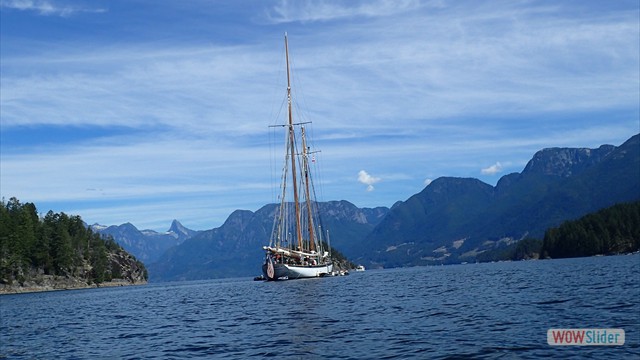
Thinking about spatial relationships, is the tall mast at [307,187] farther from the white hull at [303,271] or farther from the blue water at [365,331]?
the blue water at [365,331]

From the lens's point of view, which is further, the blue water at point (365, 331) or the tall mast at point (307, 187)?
the tall mast at point (307, 187)

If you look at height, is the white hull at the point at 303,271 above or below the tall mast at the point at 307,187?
below

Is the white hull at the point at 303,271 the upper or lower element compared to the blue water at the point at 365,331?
upper

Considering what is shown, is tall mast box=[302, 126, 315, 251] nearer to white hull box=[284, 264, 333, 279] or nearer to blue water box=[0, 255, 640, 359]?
white hull box=[284, 264, 333, 279]

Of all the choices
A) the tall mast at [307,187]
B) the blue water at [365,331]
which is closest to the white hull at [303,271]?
→ the tall mast at [307,187]

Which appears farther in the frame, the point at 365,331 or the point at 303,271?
the point at 303,271

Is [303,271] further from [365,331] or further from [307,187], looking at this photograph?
[365,331]

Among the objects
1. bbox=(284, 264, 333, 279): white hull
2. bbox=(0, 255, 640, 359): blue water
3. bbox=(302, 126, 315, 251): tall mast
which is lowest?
bbox=(0, 255, 640, 359): blue water

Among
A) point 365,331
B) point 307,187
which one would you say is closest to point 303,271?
point 307,187

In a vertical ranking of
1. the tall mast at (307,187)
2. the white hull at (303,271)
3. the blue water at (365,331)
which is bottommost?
the blue water at (365,331)

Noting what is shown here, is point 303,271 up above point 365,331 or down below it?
above

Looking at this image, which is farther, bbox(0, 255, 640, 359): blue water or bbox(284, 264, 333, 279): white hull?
bbox(284, 264, 333, 279): white hull

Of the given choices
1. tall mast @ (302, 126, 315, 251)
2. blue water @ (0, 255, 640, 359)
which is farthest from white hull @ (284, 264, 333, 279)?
blue water @ (0, 255, 640, 359)

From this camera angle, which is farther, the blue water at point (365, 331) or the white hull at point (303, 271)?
the white hull at point (303, 271)
